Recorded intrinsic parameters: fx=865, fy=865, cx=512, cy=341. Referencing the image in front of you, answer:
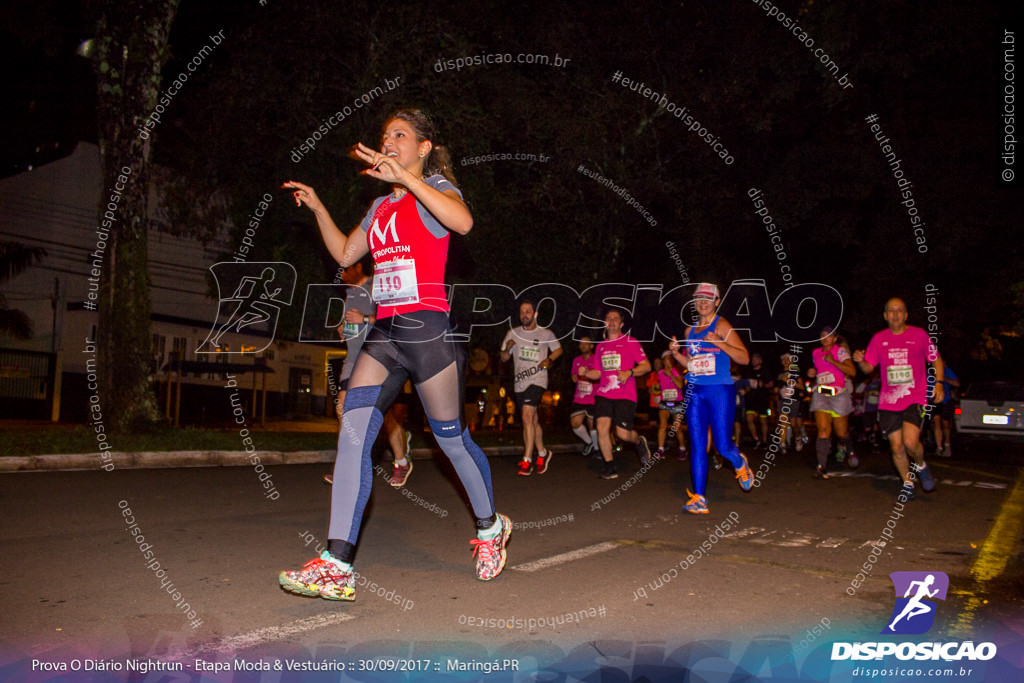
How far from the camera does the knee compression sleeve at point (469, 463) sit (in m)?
4.47

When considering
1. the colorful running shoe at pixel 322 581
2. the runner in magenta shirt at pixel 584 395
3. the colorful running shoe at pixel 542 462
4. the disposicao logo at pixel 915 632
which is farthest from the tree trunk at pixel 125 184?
the disposicao logo at pixel 915 632

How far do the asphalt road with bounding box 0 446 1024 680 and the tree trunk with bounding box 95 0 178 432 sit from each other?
420 centimetres

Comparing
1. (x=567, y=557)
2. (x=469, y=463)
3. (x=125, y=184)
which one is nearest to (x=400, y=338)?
(x=469, y=463)

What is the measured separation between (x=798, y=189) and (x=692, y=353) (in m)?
16.4

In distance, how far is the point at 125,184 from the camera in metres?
12.9

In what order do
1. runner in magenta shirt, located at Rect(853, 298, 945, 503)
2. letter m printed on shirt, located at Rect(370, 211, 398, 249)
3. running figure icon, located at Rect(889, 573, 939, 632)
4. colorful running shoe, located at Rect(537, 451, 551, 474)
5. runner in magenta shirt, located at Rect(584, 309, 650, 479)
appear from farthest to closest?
colorful running shoe, located at Rect(537, 451, 551, 474)
runner in magenta shirt, located at Rect(584, 309, 650, 479)
runner in magenta shirt, located at Rect(853, 298, 945, 503)
letter m printed on shirt, located at Rect(370, 211, 398, 249)
running figure icon, located at Rect(889, 573, 939, 632)

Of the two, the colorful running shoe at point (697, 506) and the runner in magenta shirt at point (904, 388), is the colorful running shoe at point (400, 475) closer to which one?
the colorful running shoe at point (697, 506)

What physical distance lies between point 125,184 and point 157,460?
455 cm

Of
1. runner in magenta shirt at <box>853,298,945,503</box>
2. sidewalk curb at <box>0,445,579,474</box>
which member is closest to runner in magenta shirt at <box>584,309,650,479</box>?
runner in magenta shirt at <box>853,298,945,503</box>

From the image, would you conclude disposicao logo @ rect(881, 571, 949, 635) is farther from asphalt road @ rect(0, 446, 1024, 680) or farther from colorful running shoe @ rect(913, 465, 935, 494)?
colorful running shoe @ rect(913, 465, 935, 494)

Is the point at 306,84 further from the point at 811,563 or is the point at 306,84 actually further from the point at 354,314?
the point at 811,563

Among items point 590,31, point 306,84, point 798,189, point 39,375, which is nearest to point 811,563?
point 306,84

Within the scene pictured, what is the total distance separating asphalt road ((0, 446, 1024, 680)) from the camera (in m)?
3.54

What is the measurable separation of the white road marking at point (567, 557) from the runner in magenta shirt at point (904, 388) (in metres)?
4.57
